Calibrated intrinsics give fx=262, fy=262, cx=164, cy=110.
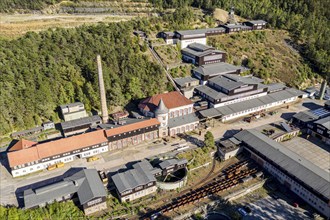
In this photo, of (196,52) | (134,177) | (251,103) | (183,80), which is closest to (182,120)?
(183,80)

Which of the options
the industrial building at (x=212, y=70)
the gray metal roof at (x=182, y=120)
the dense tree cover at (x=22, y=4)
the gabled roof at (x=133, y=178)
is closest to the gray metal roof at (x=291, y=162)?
the gray metal roof at (x=182, y=120)

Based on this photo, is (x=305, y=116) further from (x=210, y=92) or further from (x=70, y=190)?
(x=70, y=190)

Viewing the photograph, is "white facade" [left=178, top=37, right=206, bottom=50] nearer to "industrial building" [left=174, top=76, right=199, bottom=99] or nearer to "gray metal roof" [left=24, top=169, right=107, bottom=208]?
"industrial building" [left=174, top=76, right=199, bottom=99]

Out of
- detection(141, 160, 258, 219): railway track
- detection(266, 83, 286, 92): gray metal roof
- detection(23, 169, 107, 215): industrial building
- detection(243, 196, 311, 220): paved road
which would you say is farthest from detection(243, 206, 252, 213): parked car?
detection(266, 83, 286, 92): gray metal roof

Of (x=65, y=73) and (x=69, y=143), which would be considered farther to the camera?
(x=65, y=73)

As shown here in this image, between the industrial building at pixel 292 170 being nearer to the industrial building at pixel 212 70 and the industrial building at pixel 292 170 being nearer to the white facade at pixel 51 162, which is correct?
the industrial building at pixel 212 70

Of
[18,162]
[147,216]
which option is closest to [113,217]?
[147,216]
